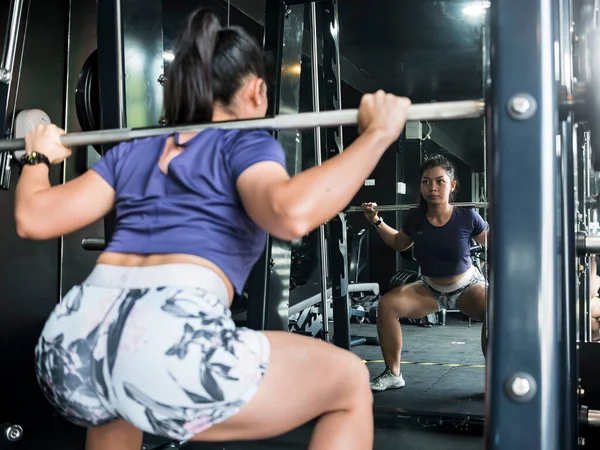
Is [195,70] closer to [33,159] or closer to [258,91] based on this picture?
[258,91]

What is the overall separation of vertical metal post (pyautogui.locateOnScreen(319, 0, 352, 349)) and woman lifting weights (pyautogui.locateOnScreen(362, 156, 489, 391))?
0.24 meters

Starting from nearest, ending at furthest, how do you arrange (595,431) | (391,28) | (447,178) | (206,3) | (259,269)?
(595,431) → (259,269) → (447,178) → (206,3) → (391,28)

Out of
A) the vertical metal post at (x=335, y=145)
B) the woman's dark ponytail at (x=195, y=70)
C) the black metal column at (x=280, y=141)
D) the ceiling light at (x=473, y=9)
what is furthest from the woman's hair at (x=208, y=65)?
the ceiling light at (x=473, y=9)

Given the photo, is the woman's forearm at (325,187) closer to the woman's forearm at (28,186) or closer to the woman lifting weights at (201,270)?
the woman lifting weights at (201,270)

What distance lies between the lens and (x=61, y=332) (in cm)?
100

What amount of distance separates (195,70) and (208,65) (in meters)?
0.02

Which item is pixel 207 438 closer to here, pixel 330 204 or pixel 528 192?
pixel 330 204

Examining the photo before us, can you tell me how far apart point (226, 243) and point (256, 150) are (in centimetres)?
16

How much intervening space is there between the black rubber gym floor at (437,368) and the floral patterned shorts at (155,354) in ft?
7.56

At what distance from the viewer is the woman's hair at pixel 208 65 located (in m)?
1.11

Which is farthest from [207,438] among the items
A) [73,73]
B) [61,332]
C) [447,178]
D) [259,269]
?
[447,178]

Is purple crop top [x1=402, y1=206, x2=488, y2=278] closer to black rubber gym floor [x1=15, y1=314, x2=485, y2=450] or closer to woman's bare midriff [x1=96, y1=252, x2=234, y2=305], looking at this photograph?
black rubber gym floor [x1=15, y1=314, x2=485, y2=450]

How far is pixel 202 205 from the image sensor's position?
1.02 metres

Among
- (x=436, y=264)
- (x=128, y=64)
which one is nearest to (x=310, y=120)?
(x=128, y=64)
